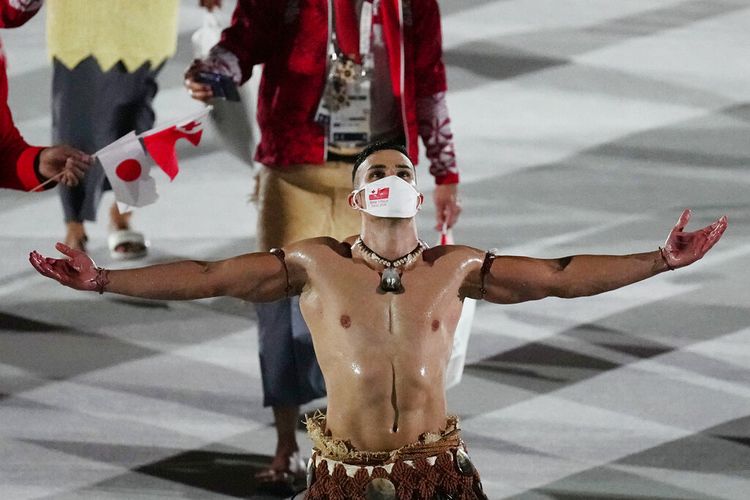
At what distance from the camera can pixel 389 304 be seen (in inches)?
155

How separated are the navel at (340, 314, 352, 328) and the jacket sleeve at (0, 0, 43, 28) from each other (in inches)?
57.3

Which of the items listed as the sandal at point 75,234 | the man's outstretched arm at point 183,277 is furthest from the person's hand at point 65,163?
the sandal at point 75,234

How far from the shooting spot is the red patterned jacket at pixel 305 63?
5.10 m

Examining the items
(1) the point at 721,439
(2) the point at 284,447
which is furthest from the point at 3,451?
(1) the point at 721,439

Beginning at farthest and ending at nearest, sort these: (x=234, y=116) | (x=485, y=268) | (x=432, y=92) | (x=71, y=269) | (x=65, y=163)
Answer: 1. (x=234, y=116)
2. (x=432, y=92)
3. (x=65, y=163)
4. (x=485, y=268)
5. (x=71, y=269)

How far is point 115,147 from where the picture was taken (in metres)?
4.73

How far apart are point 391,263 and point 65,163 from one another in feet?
Answer: 3.41

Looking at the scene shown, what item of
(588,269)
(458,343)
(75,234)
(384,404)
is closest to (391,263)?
(384,404)

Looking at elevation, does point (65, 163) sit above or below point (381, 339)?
above

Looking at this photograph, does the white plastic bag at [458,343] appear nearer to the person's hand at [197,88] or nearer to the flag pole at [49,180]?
the person's hand at [197,88]

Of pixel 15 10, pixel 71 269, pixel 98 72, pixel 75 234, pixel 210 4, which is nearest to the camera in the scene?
pixel 71 269

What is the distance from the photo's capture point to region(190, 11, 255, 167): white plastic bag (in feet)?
20.6

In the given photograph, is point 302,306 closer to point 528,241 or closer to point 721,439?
point 721,439

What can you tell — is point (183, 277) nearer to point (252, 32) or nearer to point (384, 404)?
point (384, 404)
